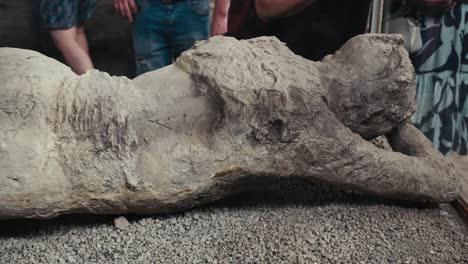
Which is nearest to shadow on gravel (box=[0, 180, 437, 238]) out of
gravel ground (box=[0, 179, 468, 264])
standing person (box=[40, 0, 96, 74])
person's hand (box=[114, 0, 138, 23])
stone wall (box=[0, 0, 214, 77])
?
gravel ground (box=[0, 179, 468, 264])

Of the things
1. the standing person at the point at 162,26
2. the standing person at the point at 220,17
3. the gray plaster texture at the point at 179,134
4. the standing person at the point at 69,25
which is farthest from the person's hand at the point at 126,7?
the gray plaster texture at the point at 179,134

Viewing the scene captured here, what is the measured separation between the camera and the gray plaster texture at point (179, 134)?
162cm

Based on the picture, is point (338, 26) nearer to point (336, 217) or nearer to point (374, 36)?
point (374, 36)

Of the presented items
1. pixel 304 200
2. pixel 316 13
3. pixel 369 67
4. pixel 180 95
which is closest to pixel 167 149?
pixel 180 95

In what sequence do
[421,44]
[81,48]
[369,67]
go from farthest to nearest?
[421,44], [81,48], [369,67]

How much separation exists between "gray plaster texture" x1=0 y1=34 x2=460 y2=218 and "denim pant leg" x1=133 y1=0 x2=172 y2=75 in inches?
19.3

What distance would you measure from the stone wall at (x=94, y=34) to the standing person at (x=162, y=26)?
143 millimetres

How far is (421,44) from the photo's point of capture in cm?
257

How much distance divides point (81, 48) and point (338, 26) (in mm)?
1063

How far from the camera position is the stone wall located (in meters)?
2.37

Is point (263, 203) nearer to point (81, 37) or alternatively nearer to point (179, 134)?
point (179, 134)

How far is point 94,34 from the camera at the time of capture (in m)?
2.64

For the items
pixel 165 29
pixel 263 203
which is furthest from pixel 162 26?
pixel 263 203

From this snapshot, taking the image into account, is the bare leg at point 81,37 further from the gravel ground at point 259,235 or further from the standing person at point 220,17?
the gravel ground at point 259,235
